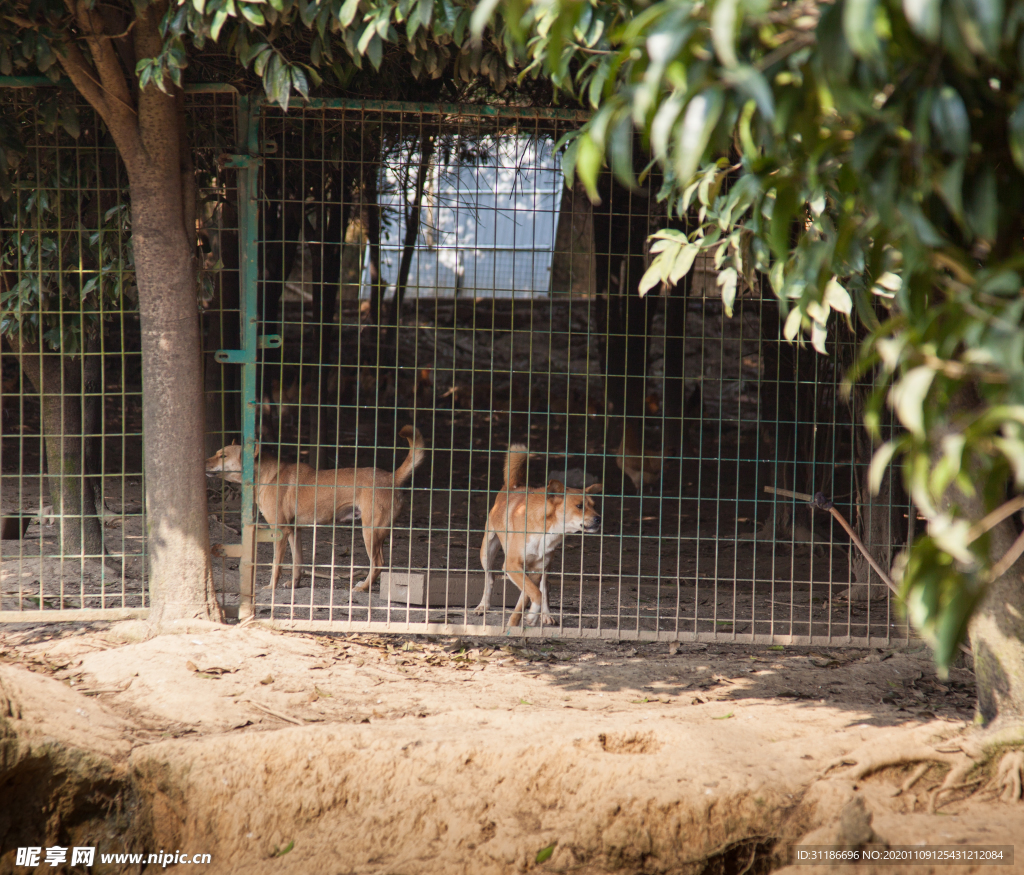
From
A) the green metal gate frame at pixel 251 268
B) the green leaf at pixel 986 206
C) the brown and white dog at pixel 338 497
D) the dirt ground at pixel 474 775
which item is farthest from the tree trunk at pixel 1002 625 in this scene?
the brown and white dog at pixel 338 497

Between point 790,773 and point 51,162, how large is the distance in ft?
18.4

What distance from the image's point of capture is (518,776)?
336 centimetres

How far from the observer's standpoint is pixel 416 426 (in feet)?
25.3

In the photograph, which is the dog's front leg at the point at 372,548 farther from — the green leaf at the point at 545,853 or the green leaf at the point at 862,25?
the green leaf at the point at 862,25

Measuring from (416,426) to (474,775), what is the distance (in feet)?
15.3

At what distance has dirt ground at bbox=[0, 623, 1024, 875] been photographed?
303 cm

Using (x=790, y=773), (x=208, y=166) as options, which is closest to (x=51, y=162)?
(x=208, y=166)

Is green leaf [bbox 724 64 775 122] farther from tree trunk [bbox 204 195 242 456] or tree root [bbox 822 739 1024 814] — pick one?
tree trunk [bbox 204 195 242 456]

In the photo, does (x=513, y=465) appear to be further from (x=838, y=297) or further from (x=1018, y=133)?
(x=1018, y=133)

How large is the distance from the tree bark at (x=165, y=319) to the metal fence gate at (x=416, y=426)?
0.24m

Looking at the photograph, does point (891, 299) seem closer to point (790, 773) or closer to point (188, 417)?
point (790, 773)

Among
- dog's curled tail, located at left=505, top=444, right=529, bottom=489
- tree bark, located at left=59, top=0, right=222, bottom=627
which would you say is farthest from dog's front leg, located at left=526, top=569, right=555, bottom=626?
tree bark, located at left=59, top=0, right=222, bottom=627

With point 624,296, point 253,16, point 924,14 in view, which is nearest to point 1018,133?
point 924,14

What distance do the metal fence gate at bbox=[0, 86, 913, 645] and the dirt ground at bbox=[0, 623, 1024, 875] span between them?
3.26 ft
